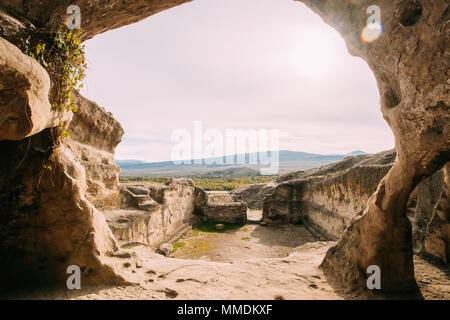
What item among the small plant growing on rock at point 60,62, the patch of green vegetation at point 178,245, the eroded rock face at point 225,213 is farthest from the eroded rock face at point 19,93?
the eroded rock face at point 225,213

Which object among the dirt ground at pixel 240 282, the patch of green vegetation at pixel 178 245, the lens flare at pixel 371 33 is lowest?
the patch of green vegetation at pixel 178 245

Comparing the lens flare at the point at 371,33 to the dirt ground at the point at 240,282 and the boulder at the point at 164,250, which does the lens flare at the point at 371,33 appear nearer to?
the dirt ground at the point at 240,282

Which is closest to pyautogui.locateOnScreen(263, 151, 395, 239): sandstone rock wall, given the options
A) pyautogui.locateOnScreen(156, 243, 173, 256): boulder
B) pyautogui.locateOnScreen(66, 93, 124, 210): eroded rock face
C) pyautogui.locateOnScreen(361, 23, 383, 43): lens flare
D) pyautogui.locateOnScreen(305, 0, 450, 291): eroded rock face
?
pyautogui.locateOnScreen(305, 0, 450, 291): eroded rock face

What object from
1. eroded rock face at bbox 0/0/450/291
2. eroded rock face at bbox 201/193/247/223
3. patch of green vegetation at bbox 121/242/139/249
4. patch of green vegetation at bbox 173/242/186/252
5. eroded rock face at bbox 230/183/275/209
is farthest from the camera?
eroded rock face at bbox 230/183/275/209

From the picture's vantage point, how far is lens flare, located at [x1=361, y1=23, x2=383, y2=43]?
10.9ft

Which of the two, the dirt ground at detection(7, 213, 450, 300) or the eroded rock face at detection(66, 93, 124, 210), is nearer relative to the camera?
the dirt ground at detection(7, 213, 450, 300)

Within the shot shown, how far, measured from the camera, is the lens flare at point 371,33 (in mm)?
3314

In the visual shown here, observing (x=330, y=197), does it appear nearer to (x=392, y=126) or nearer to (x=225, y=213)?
(x=225, y=213)

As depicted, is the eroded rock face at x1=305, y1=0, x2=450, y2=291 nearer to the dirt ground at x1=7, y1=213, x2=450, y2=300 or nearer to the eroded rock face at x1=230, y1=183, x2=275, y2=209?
the dirt ground at x1=7, y1=213, x2=450, y2=300

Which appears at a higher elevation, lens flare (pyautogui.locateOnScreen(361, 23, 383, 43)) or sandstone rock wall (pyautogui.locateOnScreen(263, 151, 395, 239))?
lens flare (pyautogui.locateOnScreen(361, 23, 383, 43))

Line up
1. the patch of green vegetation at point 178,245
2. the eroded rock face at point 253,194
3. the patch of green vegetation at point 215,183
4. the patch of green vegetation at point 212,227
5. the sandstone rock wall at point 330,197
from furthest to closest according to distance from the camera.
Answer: the patch of green vegetation at point 215,183 < the eroded rock face at point 253,194 < the patch of green vegetation at point 212,227 < the patch of green vegetation at point 178,245 < the sandstone rock wall at point 330,197

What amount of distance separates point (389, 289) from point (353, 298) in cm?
58

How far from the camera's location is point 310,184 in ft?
41.9
